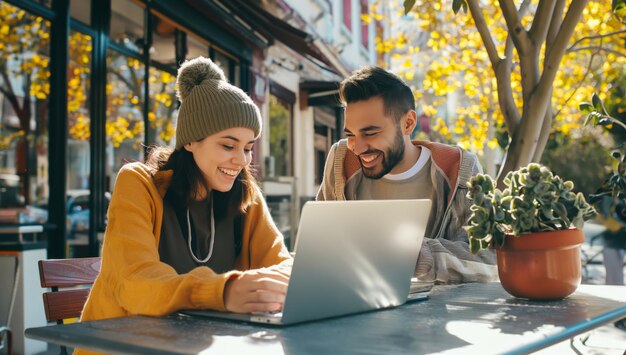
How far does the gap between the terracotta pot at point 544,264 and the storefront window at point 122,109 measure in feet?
19.3

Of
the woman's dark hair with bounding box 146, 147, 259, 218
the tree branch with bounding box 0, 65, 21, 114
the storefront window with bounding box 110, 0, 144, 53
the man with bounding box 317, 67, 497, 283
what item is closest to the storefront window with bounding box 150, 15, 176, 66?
the storefront window with bounding box 110, 0, 144, 53

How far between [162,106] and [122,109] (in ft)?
2.19

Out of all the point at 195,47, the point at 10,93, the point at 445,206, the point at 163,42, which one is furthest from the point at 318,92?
the point at 445,206

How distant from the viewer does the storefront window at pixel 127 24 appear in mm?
7105

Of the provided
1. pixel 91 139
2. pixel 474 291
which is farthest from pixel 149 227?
pixel 91 139

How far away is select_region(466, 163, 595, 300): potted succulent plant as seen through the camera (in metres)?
2.06

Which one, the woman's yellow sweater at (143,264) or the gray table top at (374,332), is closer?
the gray table top at (374,332)

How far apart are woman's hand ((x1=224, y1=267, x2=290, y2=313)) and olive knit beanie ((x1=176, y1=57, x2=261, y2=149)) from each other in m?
0.77

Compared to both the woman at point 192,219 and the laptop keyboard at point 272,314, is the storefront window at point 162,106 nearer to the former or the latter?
the woman at point 192,219

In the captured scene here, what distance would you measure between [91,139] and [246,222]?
4.41 meters

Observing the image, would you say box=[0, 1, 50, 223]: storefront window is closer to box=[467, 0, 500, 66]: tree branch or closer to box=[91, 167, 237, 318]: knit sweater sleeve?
box=[467, 0, 500, 66]: tree branch

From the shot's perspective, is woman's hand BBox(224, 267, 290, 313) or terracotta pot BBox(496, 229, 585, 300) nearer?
woman's hand BBox(224, 267, 290, 313)

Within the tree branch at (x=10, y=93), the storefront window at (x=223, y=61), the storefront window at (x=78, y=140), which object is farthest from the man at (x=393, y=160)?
the storefront window at (x=223, y=61)

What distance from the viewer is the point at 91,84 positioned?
258 inches
